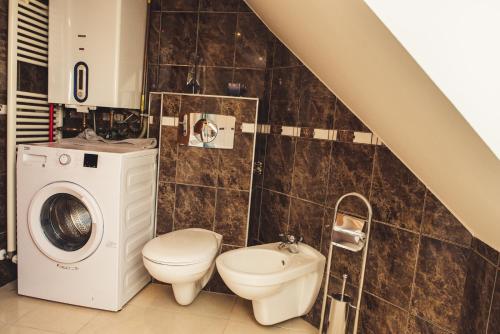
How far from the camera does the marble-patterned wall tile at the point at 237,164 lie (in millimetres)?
2611

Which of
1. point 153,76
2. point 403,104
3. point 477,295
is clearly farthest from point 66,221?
point 477,295

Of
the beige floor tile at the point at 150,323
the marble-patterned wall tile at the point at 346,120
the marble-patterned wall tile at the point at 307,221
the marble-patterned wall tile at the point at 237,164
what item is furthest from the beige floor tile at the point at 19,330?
the marble-patterned wall tile at the point at 346,120

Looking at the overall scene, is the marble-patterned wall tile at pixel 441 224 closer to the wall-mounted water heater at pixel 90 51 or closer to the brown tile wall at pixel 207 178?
the brown tile wall at pixel 207 178

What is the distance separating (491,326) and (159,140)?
224 cm

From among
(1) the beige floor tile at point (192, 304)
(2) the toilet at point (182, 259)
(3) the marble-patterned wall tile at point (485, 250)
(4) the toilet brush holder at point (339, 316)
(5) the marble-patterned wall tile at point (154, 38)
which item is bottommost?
(1) the beige floor tile at point (192, 304)

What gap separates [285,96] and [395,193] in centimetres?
105

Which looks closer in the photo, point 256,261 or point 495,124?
point 495,124

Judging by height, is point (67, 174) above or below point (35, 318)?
above

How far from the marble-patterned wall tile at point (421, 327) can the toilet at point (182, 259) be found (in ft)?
3.97

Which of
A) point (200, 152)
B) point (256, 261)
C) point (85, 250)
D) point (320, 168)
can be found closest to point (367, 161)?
point (320, 168)

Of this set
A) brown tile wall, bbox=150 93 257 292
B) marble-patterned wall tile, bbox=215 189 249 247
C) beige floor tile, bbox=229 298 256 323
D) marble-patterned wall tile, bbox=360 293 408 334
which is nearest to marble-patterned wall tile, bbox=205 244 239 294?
brown tile wall, bbox=150 93 257 292

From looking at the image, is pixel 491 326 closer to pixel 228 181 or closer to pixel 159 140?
pixel 228 181

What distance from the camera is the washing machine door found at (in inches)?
88.7

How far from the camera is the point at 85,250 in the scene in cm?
227
